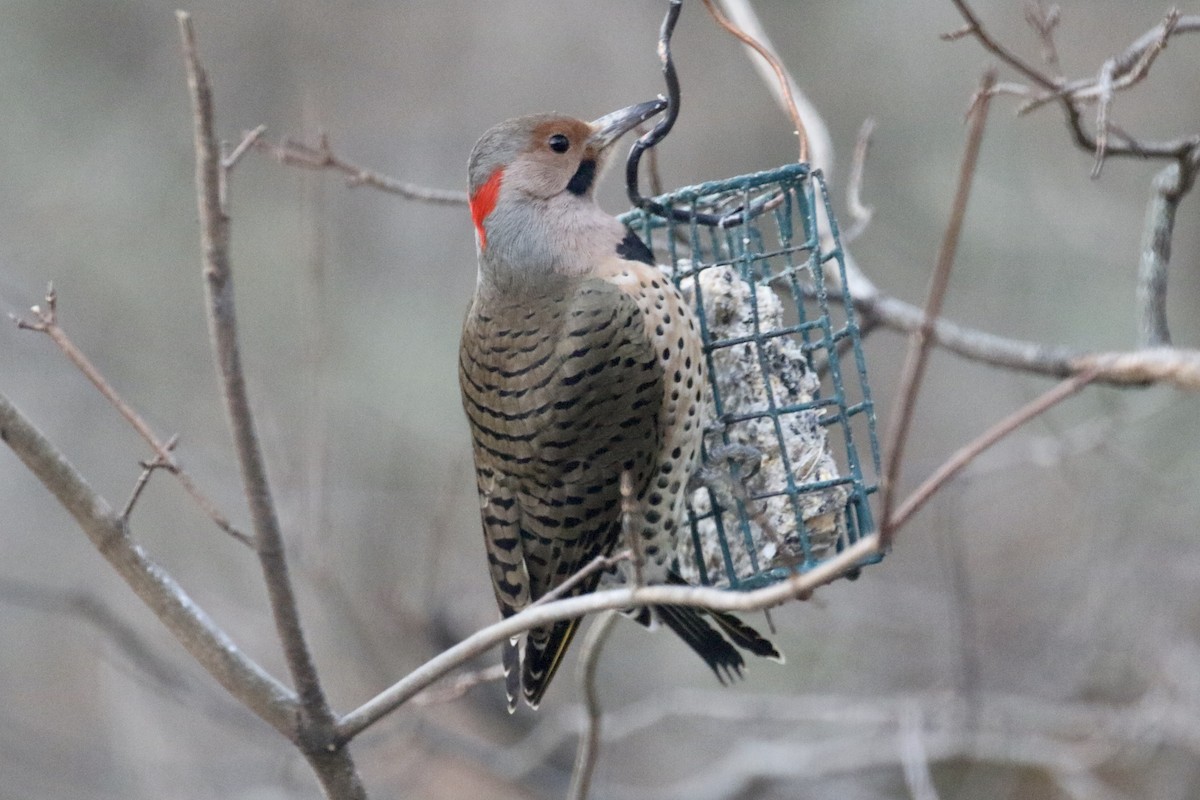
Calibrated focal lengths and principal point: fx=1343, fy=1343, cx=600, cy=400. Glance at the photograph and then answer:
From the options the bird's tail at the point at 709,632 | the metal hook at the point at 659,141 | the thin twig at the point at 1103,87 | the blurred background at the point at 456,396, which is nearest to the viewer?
the thin twig at the point at 1103,87

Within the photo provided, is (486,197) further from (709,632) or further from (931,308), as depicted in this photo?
(931,308)

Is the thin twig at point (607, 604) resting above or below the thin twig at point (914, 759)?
above

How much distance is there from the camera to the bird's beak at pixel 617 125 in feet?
10.6

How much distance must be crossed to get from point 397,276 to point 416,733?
4073 mm

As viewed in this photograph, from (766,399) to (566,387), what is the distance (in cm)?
50

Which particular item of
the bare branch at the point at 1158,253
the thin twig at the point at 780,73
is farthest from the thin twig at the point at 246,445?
the bare branch at the point at 1158,253

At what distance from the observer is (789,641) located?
6.85 meters

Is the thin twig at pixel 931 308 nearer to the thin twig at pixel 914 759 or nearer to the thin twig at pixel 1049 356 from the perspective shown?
the thin twig at pixel 1049 356

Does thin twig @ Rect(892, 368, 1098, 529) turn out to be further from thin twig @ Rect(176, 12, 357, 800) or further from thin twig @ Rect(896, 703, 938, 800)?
thin twig @ Rect(896, 703, 938, 800)

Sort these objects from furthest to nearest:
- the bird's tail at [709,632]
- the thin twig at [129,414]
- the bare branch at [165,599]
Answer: the bird's tail at [709,632]
the bare branch at [165,599]
the thin twig at [129,414]

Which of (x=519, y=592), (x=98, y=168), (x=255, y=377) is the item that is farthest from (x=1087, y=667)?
(x=98, y=168)

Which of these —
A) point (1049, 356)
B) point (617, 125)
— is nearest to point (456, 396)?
point (617, 125)

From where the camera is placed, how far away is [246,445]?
6.98 ft

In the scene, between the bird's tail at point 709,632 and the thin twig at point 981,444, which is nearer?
the thin twig at point 981,444
